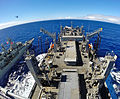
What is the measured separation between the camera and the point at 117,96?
26.1 metres

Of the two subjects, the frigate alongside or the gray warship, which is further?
the gray warship

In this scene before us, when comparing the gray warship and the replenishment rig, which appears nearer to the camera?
the replenishment rig

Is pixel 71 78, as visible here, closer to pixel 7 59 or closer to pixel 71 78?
pixel 71 78

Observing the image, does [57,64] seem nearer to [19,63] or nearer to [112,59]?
[112,59]

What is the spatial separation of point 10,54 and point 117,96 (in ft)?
190

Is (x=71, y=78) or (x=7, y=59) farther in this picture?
(x=7, y=59)

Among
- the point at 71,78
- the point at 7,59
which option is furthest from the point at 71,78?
the point at 7,59

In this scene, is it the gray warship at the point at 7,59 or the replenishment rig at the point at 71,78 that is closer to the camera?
the replenishment rig at the point at 71,78

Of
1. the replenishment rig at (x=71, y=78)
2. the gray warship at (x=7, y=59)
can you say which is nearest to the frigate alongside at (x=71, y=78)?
the replenishment rig at (x=71, y=78)

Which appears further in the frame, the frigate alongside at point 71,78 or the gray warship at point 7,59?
the gray warship at point 7,59

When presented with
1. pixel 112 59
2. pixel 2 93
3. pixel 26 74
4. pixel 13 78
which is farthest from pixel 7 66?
pixel 112 59

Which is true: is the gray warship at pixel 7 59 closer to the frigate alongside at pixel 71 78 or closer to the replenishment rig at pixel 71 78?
the frigate alongside at pixel 71 78

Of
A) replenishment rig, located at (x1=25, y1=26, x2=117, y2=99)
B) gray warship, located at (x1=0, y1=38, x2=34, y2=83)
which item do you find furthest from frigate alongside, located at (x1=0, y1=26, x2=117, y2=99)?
gray warship, located at (x1=0, y1=38, x2=34, y2=83)

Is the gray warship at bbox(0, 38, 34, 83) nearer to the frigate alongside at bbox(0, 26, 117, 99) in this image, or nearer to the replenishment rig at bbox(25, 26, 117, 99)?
the frigate alongside at bbox(0, 26, 117, 99)
